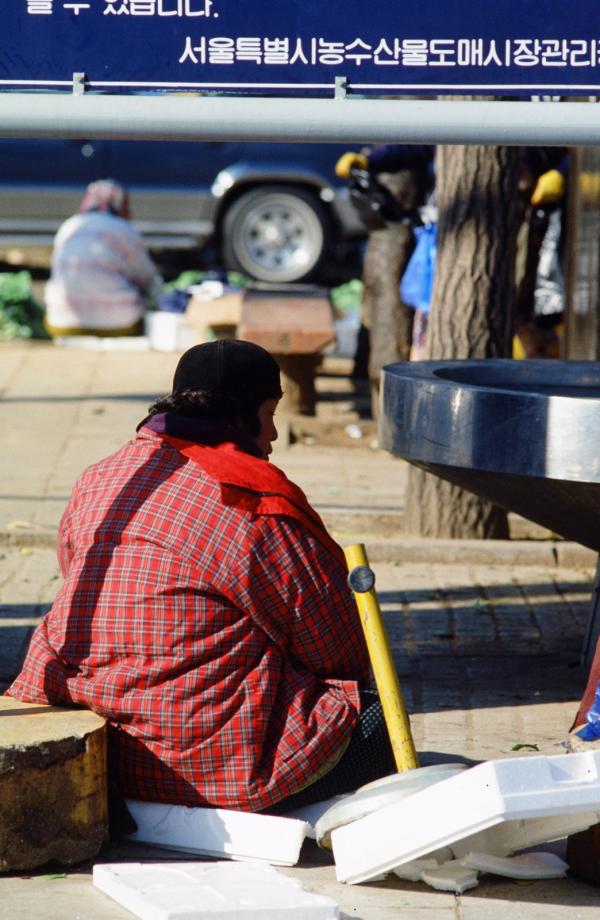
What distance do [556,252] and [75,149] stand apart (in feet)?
20.6

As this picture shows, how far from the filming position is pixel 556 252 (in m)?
9.83

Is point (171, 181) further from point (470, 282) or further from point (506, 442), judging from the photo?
point (506, 442)

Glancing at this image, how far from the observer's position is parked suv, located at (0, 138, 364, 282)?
14.3m

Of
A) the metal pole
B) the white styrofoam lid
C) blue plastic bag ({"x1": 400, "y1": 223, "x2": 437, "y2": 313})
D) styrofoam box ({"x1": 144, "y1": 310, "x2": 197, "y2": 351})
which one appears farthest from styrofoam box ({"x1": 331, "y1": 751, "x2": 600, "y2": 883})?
styrofoam box ({"x1": 144, "y1": 310, "x2": 197, "y2": 351})

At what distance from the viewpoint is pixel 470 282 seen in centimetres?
627

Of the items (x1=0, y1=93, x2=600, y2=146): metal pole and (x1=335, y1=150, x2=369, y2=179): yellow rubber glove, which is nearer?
(x1=0, y1=93, x2=600, y2=146): metal pole

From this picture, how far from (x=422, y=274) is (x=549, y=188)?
79 cm

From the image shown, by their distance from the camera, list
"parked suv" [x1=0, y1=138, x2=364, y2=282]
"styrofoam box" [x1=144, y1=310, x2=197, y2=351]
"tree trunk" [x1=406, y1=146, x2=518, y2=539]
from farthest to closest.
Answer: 1. "parked suv" [x1=0, y1=138, x2=364, y2=282]
2. "styrofoam box" [x1=144, y1=310, x2=197, y2=351]
3. "tree trunk" [x1=406, y1=146, x2=518, y2=539]

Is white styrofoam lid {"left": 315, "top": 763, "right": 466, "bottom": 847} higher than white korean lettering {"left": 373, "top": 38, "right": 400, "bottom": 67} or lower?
lower

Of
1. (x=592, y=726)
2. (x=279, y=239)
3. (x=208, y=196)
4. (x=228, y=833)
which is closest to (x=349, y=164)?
(x=592, y=726)

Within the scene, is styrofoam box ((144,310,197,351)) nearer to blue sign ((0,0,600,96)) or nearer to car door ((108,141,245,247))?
car door ((108,141,245,247))

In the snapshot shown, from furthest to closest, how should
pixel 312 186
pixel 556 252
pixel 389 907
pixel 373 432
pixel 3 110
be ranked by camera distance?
pixel 312 186, pixel 556 252, pixel 373 432, pixel 3 110, pixel 389 907

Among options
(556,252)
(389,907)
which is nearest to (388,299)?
(556,252)

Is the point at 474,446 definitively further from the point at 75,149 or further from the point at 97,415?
the point at 75,149
